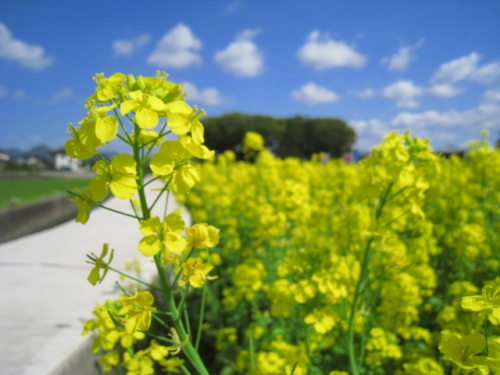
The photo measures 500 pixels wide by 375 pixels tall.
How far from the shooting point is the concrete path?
6.52 ft

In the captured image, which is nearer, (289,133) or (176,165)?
(176,165)

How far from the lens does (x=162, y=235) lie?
39.6 inches

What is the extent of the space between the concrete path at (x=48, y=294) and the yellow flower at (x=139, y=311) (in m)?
1.14

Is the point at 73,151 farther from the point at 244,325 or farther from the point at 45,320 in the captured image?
the point at 244,325

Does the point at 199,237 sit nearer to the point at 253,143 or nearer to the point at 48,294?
the point at 48,294

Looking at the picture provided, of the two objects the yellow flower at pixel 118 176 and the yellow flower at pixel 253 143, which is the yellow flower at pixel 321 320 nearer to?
the yellow flower at pixel 118 176

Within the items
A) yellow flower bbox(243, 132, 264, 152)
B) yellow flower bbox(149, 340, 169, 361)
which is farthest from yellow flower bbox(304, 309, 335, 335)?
yellow flower bbox(243, 132, 264, 152)

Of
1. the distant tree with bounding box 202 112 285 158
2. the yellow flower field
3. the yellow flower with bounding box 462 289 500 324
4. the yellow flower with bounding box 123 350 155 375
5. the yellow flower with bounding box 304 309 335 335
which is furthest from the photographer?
the distant tree with bounding box 202 112 285 158

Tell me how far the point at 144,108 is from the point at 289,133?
1496 inches

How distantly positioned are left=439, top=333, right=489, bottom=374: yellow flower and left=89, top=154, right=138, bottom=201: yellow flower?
81cm

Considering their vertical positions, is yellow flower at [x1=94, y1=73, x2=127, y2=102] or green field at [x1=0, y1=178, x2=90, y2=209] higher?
yellow flower at [x1=94, y1=73, x2=127, y2=102]

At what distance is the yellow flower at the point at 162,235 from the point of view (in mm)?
977

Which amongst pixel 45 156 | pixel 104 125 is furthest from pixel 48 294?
pixel 45 156

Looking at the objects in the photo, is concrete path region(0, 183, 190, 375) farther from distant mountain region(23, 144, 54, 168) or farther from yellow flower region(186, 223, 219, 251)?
distant mountain region(23, 144, 54, 168)
